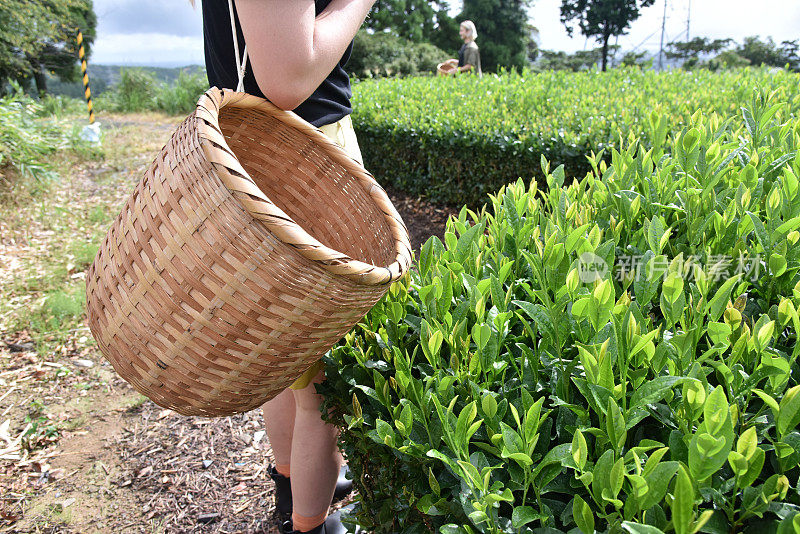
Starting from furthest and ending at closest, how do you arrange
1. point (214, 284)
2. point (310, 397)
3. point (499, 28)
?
point (499, 28), point (310, 397), point (214, 284)

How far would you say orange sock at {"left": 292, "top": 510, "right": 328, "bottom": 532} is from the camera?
6.50 feet

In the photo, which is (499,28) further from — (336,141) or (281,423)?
(281,423)

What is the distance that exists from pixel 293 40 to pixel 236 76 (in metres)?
0.53

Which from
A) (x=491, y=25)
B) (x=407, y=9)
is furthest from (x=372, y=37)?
(x=491, y=25)

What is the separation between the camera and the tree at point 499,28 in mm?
25969

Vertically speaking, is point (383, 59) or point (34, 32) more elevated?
point (34, 32)

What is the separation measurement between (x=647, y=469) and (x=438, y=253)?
0.94 m

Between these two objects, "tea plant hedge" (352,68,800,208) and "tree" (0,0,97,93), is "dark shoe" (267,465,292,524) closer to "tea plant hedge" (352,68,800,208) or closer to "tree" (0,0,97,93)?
"tea plant hedge" (352,68,800,208)

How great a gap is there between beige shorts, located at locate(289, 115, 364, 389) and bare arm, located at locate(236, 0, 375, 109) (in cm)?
36

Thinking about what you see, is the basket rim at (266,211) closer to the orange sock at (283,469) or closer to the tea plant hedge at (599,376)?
the tea plant hedge at (599,376)

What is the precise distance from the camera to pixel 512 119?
189 inches

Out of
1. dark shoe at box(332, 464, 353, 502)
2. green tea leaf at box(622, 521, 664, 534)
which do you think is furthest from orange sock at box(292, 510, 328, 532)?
green tea leaf at box(622, 521, 664, 534)

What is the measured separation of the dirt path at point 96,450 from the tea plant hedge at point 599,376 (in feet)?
4.07

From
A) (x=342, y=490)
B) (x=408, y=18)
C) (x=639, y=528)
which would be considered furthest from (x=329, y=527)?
(x=408, y=18)
